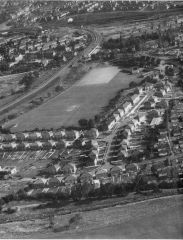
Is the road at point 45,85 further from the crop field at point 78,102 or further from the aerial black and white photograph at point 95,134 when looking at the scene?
the crop field at point 78,102

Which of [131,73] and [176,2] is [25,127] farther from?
[176,2]

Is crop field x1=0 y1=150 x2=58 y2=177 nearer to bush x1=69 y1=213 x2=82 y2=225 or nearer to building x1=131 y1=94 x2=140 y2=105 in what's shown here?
bush x1=69 y1=213 x2=82 y2=225

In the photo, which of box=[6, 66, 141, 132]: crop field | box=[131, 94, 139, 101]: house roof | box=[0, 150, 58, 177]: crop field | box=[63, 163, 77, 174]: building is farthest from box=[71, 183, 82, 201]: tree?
box=[131, 94, 139, 101]: house roof

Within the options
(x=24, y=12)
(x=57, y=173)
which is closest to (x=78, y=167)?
(x=57, y=173)

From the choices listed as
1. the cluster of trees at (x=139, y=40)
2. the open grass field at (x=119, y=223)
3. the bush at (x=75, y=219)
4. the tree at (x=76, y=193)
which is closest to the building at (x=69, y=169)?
the tree at (x=76, y=193)

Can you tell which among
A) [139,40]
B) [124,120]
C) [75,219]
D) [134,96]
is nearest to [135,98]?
[134,96]

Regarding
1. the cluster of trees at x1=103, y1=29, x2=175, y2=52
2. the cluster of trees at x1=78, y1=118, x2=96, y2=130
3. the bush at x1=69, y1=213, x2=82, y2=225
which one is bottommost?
the bush at x1=69, y1=213, x2=82, y2=225

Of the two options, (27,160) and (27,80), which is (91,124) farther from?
(27,80)
